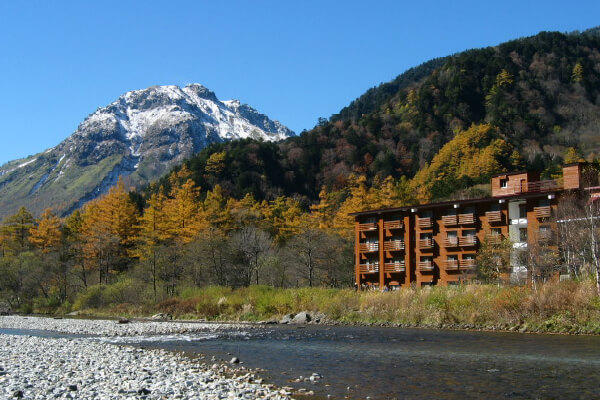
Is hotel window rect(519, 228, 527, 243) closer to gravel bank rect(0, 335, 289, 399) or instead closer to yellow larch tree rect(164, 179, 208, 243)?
yellow larch tree rect(164, 179, 208, 243)

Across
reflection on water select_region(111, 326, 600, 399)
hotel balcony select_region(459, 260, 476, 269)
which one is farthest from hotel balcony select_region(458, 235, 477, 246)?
reflection on water select_region(111, 326, 600, 399)

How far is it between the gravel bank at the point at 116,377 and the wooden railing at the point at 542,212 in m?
39.3

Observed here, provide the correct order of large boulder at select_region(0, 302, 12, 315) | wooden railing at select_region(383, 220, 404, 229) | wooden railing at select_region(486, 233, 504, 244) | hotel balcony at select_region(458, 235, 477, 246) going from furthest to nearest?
large boulder at select_region(0, 302, 12, 315), wooden railing at select_region(383, 220, 404, 229), hotel balcony at select_region(458, 235, 477, 246), wooden railing at select_region(486, 233, 504, 244)

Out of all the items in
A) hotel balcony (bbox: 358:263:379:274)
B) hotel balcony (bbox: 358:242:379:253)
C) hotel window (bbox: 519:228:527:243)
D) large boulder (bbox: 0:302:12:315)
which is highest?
hotel window (bbox: 519:228:527:243)

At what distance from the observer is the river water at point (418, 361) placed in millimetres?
13703

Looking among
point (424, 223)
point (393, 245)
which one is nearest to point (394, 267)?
point (393, 245)

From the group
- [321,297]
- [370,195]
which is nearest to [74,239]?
[370,195]

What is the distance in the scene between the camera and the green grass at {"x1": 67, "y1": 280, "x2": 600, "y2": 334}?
2628cm

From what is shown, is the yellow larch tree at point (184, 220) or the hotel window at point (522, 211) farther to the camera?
the yellow larch tree at point (184, 220)

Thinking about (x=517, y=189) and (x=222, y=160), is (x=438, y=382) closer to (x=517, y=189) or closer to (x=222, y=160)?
(x=517, y=189)

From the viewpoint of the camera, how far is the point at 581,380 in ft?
47.1

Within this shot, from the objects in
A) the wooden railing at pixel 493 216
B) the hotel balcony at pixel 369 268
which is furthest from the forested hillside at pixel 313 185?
the wooden railing at pixel 493 216

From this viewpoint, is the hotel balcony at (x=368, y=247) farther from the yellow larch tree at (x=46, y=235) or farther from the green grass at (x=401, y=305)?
the yellow larch tree at (x=46, y=235)

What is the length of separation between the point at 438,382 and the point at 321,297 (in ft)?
85.8
